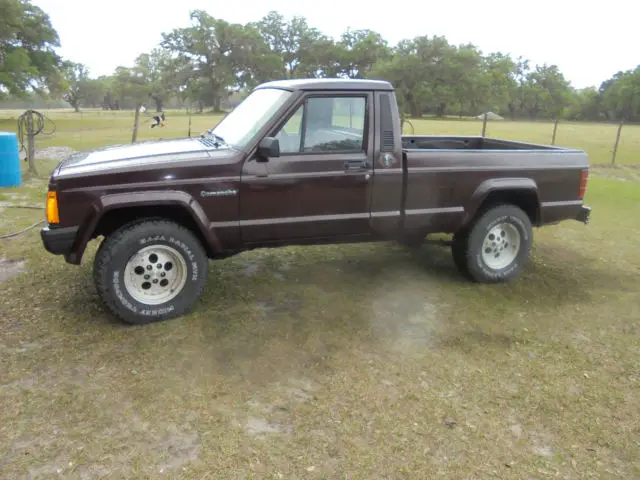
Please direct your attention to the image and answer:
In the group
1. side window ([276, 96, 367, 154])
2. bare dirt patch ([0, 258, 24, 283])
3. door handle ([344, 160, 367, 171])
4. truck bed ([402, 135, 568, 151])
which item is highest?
side window ([276, 96, 367, 154])

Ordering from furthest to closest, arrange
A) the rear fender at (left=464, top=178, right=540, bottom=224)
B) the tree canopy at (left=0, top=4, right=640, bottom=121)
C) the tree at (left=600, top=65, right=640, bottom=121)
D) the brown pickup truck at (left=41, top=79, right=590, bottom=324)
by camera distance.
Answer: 1. the tree at (left=600, top=65, right=640, bottom=121)
2. the tree canopy at (left=0, top=4, right=640, bottom=121)
3. the rear fender at (left=464, top=178, right=540, bottom=224)
4. the brown pickup truck at (left=41, top=79, right=590, bottom=324)

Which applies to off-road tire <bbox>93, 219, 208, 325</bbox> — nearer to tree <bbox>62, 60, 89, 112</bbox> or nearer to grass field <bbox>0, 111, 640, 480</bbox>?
grass field <bbox>0, 111, 640, 480</bbox>

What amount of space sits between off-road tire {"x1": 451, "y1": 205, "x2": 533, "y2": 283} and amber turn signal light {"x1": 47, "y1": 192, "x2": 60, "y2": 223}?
3634mm

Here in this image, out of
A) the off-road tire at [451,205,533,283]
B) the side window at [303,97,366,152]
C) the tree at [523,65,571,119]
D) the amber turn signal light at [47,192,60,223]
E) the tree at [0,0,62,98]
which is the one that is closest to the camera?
the amber turn signal light at [47,192,60,223]

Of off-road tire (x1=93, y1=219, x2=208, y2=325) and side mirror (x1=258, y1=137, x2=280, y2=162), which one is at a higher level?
side mirror (x1=258, y1=137, x2=280, y2=162)

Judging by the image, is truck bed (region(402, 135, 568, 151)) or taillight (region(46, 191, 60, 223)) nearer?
taillight (region(46, 191, 60, 223))

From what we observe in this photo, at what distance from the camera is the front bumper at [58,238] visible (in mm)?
3795

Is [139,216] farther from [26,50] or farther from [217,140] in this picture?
[26,50]

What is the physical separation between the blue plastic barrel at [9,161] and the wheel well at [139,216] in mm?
6594

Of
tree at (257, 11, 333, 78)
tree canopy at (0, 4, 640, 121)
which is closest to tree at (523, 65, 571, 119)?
tree canopy at (0, 4, 640, 121)

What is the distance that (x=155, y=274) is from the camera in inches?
163

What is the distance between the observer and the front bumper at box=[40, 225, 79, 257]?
12.5 ft

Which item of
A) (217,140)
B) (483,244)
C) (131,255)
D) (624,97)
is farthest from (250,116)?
(624,97)

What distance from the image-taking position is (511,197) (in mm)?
5328
